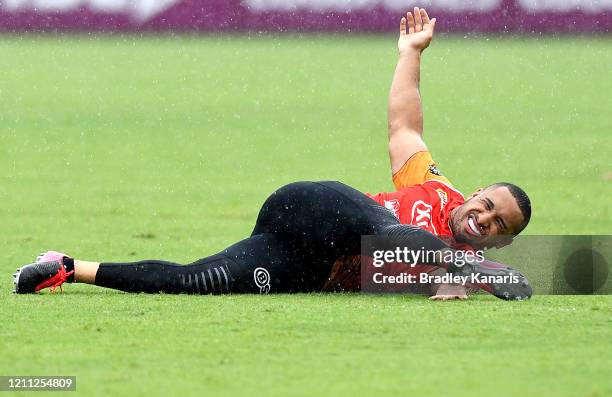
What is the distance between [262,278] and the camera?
20.7 feet

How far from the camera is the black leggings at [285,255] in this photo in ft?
20.2

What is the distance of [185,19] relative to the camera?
24516 mm

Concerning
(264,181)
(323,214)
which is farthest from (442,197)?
(264,181)

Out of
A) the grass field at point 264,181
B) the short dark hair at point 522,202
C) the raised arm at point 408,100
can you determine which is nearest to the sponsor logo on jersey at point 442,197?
the short dark hair at point 522,202

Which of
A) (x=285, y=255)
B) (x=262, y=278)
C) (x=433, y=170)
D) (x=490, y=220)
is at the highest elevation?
(x=433, y=170)

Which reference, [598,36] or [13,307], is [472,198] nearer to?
[13,307]

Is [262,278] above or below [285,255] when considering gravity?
below

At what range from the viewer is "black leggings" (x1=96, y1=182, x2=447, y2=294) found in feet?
20.2

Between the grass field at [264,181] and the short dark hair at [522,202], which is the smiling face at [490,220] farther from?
the grass field at [264,181]

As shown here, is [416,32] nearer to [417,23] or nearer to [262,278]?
[417,23]

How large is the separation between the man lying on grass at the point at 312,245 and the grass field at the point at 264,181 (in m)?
0.13

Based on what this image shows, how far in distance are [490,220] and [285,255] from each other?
985 millimetres

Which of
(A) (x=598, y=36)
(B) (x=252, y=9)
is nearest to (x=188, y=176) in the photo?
(B) (x=252, y=9)

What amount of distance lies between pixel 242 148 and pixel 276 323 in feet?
32.4
